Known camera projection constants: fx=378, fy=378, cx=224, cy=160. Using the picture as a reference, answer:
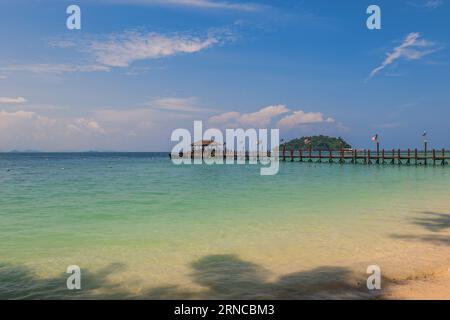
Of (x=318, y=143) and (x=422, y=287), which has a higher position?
(x=318, y=143)

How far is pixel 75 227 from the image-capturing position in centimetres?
1119

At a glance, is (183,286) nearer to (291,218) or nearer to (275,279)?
Answer: (275,279)

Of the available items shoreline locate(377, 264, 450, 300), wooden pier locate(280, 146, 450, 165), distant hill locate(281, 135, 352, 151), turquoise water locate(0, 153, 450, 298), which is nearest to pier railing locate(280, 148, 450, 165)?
wooden pier locate(280, 146, 450, 165)

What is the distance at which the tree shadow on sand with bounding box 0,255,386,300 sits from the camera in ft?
19.8

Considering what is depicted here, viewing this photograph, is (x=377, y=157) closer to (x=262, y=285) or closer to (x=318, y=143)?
(x=262, y=285)

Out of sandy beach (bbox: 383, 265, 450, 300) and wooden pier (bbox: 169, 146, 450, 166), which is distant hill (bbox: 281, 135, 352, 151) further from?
sandy beach (bbox: 383, 265, 450, 300)

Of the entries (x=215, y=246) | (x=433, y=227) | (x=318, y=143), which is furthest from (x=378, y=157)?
(x=318, y=143)

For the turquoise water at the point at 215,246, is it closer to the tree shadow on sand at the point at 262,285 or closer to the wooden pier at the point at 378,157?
the tree shadow on sand at the point at 262,285

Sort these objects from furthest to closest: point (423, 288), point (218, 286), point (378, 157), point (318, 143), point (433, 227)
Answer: point (318, 143), point (378, 157), point (433, 227), point (218, 286), point (423, 288)

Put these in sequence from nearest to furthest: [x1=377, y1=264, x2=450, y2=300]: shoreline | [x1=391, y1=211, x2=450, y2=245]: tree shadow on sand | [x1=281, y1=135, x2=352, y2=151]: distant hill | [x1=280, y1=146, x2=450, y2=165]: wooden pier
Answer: [x1=377, y1=264, x2=450, y2=300]: shoreline
[x1=391, y1=211, x2=450, y2=245]: tree shadow on sand
[x1=280, y1=146, x2=450, y2=165]: wooden pier
[x1=281, y1=135, x2=352, y2=151]: distant hill

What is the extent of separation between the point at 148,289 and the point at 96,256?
2.45 metres

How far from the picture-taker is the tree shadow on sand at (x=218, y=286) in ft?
19.8

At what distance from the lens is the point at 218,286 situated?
6.40 meters
